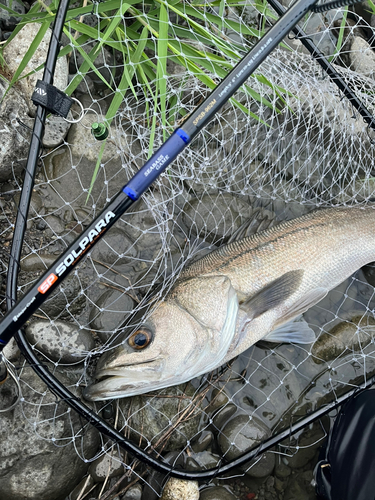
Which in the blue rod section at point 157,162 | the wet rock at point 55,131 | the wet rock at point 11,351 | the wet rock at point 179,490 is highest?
the blue rod section at point 157,162

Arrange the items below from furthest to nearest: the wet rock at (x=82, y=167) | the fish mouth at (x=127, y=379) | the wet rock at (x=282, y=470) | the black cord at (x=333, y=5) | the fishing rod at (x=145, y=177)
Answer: the wet rock at (x=82, y=167)
the wet rock at (x=282, y=470)
the fish mouth at (x=127, y=379)
the black cord at (x=333, y=5)
the fishing rod at (x=145, y=177)

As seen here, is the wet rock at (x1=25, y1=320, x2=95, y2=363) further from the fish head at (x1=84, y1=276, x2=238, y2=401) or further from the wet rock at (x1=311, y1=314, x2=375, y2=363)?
the wet rock at (x1=311, y1=314, x2=375, y2=363)

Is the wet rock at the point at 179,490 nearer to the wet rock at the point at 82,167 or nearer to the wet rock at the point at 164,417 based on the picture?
the wet rock at the point at 164,417

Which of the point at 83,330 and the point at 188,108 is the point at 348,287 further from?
the point at 83,330

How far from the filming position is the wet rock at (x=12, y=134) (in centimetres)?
288

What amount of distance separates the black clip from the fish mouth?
1699 mm

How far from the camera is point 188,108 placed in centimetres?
319

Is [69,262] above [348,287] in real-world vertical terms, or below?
below

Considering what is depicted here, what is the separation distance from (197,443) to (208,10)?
361 centimetres

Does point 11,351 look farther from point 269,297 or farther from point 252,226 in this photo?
point 252,226

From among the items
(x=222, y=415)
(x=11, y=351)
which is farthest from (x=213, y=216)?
(x=11, y=351)

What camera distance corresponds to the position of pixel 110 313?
2975 millimetres

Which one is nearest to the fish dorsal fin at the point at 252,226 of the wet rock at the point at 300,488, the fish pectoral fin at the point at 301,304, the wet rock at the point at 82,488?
the fish pectoral fin at the point at 301,304

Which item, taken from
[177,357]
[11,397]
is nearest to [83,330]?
[11,397]
